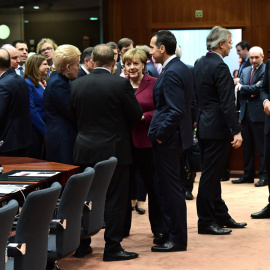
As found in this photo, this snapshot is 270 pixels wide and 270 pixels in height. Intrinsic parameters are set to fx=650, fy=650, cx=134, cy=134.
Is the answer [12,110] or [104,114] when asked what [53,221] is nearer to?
[104,114]

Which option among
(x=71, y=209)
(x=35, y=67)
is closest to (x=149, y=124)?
(x=35, y=67)

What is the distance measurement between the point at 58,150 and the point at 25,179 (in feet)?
4.44

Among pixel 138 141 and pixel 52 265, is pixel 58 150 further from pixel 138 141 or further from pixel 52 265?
pixel 52 265

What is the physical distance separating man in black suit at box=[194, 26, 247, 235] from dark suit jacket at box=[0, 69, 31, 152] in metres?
1.65

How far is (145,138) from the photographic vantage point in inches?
216

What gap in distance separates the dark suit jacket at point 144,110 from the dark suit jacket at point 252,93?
3.19m

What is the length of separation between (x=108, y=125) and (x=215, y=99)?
1156 mm

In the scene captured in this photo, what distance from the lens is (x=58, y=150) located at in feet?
18.4

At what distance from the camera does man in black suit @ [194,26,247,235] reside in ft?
17.8

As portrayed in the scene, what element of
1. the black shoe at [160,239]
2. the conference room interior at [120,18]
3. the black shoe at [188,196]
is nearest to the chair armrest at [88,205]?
the black shoe at [160,239]

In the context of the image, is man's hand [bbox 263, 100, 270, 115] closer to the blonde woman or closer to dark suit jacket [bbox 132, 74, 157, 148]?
dark suit jacket [bbox 132, 74, 157, 148]

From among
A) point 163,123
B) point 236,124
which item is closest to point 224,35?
point 236,124

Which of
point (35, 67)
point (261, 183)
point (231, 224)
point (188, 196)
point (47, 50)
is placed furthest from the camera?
point (261, 183)

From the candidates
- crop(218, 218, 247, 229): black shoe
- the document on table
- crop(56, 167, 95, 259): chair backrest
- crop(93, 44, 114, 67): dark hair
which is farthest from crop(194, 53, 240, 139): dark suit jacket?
crop(56, 167, 95, 259): chair backrest
